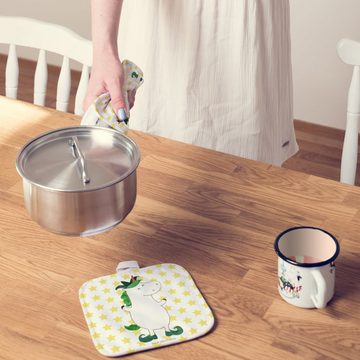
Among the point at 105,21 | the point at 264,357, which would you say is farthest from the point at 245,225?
the point at 105,21

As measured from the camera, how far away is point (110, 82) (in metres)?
1.34

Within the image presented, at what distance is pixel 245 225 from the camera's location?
4.09ft

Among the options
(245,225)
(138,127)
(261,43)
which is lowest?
(138,127)

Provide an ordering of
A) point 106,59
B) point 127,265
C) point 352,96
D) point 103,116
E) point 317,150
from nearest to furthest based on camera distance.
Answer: point 127,265 < point 103,116 < point 106,59 < point 352,96 < point 317,150

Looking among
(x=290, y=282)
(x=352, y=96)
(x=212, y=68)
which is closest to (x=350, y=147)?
(x=352, y=96)

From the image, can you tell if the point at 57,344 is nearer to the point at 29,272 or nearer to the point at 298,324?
the point at 29,272

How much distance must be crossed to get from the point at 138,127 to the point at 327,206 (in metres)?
0.60

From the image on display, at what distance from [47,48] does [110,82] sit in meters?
0.50

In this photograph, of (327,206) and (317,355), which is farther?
(327,206)

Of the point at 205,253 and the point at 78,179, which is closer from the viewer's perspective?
the point at 78,179

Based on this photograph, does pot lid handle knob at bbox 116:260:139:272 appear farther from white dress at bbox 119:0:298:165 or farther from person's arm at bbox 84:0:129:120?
white dress at bbox 119:0:298:165

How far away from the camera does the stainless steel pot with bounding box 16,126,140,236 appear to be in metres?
1.04

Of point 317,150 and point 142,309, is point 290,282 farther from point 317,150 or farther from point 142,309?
point 317,150

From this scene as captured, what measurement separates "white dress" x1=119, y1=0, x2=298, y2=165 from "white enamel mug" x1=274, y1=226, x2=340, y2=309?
62cm
